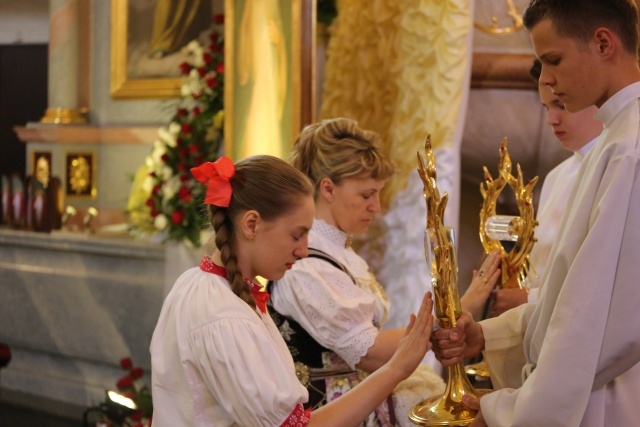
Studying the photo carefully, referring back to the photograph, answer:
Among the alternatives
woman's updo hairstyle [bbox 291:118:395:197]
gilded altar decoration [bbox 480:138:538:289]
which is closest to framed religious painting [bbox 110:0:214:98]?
woman's updo hairstyle [bbox 291:118:395:197]

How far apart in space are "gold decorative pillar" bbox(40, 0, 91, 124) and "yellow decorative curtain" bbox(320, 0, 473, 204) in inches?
136

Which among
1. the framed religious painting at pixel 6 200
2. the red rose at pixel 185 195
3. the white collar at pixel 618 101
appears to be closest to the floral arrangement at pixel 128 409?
the red rose at pixel 185 195

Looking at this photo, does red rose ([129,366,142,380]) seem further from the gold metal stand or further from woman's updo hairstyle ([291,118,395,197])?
the gold metal stand

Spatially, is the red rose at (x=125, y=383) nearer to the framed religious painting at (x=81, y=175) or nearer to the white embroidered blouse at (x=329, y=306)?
the framed religious painting at (x=81, y=175)

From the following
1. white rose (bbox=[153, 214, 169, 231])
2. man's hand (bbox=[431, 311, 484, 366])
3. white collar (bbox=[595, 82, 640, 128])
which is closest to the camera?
white collar (bbox=[595, 82, 640, 128])

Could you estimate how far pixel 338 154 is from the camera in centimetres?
285

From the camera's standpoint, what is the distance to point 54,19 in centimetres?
774

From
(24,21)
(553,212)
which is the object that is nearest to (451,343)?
(553,212)

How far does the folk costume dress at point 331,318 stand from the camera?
267cm

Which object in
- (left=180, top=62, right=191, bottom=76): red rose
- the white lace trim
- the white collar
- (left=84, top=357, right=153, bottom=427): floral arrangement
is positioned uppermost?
(left=180, top=62, right=191, bottom=76): red rose

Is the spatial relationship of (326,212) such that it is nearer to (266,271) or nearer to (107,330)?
(266,271)

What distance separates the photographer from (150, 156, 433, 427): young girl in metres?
1.96

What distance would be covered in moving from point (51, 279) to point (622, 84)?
222 inches

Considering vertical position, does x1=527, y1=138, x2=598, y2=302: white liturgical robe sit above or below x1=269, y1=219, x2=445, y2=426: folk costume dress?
above
